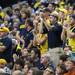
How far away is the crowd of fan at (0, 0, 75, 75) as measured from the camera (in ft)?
29.0

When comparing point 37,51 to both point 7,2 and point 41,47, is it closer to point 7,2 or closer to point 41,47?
point 41,47

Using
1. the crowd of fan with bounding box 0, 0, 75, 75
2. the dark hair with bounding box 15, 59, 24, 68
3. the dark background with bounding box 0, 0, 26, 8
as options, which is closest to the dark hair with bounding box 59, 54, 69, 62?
the crowd of fan with bounding box 0, 0, 75, 75

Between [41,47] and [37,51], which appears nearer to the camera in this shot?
[37,51]

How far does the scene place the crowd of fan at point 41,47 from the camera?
29.0ft

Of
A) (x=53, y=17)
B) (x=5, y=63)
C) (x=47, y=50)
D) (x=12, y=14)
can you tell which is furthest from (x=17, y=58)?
(x=12, y=14)

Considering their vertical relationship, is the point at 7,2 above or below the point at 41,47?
above

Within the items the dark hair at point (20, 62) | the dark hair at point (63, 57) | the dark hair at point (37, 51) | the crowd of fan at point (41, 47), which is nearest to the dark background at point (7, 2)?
the crowd of fan at point (41, 47)

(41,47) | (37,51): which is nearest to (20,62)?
(37,51)

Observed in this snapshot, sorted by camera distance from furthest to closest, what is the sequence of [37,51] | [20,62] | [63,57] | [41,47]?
[41,47] < [37,51] < [20,62] < [63,57]

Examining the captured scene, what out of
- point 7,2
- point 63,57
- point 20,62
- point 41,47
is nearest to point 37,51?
point 20,62

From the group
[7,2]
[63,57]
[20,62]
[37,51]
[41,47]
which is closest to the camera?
[63,57]

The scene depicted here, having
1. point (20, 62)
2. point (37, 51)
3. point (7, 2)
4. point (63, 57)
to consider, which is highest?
point (7, 2)

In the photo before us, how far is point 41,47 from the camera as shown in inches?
432

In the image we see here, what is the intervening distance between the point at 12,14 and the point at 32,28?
394 centimetres
